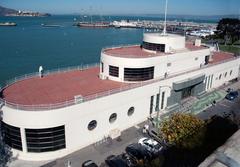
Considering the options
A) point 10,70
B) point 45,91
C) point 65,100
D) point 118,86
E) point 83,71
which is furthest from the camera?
point 10,70

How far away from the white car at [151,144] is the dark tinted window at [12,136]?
13.8 m

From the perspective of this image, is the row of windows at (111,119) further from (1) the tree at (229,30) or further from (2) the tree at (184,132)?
(1) the tree at (229,30)

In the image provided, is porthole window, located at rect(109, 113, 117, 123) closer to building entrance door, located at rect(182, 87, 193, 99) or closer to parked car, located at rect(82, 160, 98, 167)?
parked car, located at rect(82, 160, 98, 167)

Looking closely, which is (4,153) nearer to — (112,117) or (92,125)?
(92,125)

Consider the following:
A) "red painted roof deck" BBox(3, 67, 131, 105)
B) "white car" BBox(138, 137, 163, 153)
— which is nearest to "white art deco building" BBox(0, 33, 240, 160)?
"red painted roof deck" BBox(3, 67, 131, 105)

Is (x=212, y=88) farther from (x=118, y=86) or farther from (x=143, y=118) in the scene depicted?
(x=118, y=86)

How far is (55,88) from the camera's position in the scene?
32688 millimetres

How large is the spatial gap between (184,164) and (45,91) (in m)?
18.6

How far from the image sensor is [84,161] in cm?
2714

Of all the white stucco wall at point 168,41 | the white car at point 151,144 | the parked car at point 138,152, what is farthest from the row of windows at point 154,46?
the parked car at point 138,152

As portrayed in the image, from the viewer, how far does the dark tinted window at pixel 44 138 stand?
26.4 m

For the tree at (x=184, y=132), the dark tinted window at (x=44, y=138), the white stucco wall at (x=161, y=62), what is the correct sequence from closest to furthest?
the tree at (x=184, y=132), the dark tinted window at (x=44, y=138), the white stucco wall at (x=161, y=62)

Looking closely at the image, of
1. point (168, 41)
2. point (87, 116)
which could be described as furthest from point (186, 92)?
point (87, 116)

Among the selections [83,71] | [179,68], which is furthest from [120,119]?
[179,68]
